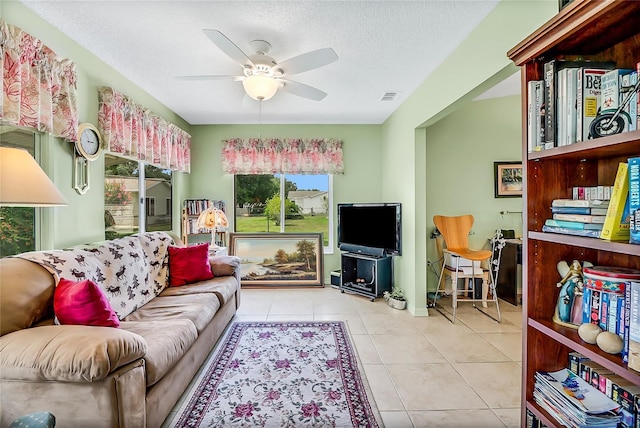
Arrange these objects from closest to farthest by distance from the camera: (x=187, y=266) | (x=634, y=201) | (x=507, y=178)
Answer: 1. (x=634, y=201)
2. (x=187, y=266)
3. (x=507, y=178)

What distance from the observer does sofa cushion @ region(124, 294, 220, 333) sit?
8.07 ft

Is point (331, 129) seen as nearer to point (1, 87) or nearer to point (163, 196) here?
point (163, 196)

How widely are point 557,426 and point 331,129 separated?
4.72 m

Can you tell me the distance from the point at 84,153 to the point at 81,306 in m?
1.52

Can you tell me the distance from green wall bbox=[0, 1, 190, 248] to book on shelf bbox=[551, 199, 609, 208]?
124 inches

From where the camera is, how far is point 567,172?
137 centimetres

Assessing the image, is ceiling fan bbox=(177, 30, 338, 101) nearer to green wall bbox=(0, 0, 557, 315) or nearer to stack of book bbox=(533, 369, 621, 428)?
green wall bbox=(0, 0, 557, 315)

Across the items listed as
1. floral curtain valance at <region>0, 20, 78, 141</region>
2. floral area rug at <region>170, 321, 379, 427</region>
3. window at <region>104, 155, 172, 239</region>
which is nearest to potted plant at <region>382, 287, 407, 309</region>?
floral area rug at <region>170, 321, 379, 427</region>

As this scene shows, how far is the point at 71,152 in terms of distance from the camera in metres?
2.66

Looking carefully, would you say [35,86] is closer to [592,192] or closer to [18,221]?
[18,221]

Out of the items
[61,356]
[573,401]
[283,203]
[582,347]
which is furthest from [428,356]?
[283,203]

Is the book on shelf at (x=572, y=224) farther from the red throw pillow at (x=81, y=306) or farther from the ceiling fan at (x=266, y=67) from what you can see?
the red throw pillow at (x=81, y=306)

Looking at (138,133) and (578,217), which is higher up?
(138,133)

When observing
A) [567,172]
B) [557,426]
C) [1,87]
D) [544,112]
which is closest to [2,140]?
[1,87]
